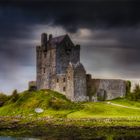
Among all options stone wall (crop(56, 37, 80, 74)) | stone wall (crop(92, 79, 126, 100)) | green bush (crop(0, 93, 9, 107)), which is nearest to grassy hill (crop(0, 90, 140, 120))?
green bush (crop(0, 93, 9, 107))

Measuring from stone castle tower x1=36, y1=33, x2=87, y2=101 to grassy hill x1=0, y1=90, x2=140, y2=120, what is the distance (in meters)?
2.11

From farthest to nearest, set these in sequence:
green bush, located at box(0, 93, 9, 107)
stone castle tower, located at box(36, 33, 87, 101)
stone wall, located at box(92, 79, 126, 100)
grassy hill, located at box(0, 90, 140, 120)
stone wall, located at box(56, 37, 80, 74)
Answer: stone wall, located at box(56, 37, 80, 74) → green bush, located at box(0, 93, 9, 107) → stone wall, located at box(92, 79, 126, 100) → stone castle tower, located at box(36, 33, 87, 101) → grassy hill, located at box(0, 90, 140, 120)

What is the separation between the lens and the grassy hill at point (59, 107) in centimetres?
6981

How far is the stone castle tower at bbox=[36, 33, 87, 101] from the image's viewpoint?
8131cm

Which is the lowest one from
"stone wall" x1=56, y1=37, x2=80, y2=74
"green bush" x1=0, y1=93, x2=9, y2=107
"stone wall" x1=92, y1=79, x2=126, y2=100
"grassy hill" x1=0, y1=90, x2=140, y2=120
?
"grassy hill" x1=0, y1=90, x2=140, y2=120

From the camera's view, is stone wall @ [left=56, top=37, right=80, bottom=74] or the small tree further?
stone wall @ [left=56, top=37, right=80, bottom=74]

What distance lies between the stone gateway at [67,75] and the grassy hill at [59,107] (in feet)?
6.67

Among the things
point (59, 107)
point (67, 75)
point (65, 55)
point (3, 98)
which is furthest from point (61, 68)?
point (59, 107)

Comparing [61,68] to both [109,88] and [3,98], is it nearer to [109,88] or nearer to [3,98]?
[109,88]

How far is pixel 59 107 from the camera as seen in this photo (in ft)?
247

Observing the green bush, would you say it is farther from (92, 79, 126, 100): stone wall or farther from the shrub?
(92, 79, 126, 100): stone wall

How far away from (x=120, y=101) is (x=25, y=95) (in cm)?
1707

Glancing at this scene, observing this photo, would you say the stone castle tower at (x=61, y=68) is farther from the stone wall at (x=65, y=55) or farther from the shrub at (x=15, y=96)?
the shrub at (x=15, y=96)

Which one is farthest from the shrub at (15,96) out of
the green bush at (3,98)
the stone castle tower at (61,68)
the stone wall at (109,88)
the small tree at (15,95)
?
the stone wall at (109,88)
